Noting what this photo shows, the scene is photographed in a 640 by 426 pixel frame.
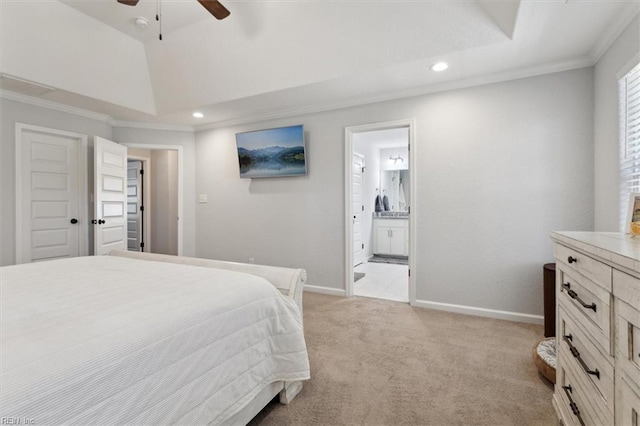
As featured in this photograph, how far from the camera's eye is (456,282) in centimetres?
310

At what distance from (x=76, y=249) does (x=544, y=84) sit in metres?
5.58

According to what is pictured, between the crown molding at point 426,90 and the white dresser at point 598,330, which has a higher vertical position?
the crown molding at point 426,90

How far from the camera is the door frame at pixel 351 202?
326cm

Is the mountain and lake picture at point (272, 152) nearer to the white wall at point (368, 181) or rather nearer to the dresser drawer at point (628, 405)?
the white wall at point (368, 181)

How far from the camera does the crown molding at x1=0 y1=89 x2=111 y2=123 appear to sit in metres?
3.26

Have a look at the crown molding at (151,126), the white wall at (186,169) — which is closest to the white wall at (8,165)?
the crown molding at (151,126)

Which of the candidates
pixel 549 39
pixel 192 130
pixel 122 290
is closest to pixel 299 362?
pixel 122 290

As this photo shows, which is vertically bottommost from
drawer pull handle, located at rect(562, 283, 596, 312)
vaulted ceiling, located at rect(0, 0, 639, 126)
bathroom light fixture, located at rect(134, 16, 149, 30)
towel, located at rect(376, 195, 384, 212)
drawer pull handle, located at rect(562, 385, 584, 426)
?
drawer pull handle, located at rect(562, 385, 584, 426)

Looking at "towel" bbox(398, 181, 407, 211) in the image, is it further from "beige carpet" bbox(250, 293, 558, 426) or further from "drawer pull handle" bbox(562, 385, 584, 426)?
"drawer pull handle" bbox(562, 385, 584, 426)

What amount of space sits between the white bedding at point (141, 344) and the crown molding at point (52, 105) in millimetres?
2660

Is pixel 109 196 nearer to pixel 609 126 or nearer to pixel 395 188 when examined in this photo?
pixel 609 126

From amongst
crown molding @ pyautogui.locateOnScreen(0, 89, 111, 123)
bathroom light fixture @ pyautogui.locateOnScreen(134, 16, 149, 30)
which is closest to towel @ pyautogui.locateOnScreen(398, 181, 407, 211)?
bathroom light fixture @ pyautogui.locateOnScreen(134, 16, 149, 30)

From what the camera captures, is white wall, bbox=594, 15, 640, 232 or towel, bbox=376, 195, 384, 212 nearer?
white wall, bbox=594, 15, 640, 232

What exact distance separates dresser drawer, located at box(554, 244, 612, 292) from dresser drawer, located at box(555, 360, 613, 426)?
1.38 feet
